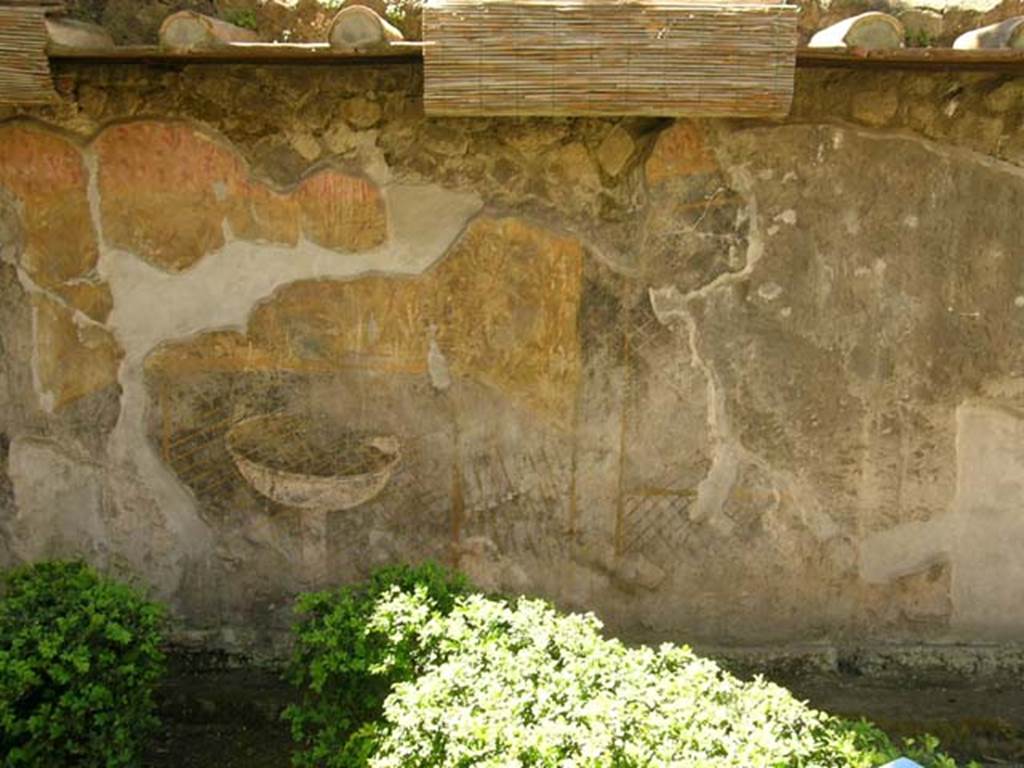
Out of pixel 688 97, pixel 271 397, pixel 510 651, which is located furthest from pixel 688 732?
pixel 271 397

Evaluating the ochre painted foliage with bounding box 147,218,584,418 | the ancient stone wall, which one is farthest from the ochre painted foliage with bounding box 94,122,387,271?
the ochre painted foliage with bounding box 147,218,584,418

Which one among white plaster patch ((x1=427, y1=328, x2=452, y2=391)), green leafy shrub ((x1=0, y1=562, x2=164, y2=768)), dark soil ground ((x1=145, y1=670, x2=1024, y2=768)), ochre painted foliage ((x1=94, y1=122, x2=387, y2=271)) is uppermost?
ochre painted foliage ((x1=94, y1=122, x2=387, y2=271))

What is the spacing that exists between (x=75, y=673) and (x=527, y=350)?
63.3 inches

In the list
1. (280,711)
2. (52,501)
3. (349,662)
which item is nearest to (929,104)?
(349,662)

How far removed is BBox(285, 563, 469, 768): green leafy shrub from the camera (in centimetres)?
254

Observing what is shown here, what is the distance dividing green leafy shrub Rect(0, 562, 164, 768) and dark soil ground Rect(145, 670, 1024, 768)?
39 centimetres

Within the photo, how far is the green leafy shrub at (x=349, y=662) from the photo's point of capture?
2537 mm

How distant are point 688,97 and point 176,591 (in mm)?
2315

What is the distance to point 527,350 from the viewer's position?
3357 mm

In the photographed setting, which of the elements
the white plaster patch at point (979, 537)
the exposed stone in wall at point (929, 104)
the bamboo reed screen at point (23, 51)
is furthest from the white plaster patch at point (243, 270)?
the white plaster patch at point (979, 537)

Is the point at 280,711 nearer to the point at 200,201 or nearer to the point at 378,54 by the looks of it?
the point at 200,201

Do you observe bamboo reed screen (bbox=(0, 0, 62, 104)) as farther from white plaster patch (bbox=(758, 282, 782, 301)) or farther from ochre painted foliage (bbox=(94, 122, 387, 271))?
white plaster patch (bbox=(758, 282, 782, 301))

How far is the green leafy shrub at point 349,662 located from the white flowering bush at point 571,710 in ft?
0.14

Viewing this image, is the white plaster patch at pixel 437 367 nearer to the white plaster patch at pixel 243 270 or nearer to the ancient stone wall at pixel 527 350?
the ancient stone wall at pixel 527 350
